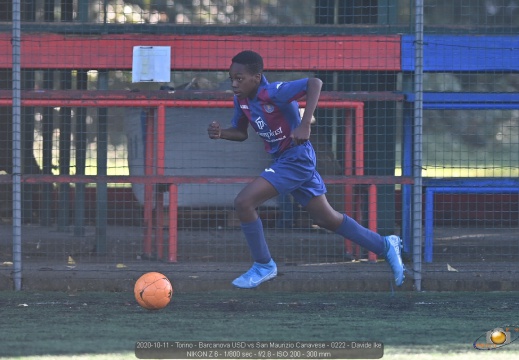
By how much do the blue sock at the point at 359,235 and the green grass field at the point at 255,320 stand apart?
1.31 feet

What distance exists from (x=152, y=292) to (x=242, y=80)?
1557 millimetres

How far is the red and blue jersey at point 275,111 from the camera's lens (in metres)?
6.83

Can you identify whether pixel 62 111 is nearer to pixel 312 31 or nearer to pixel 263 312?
pixel 312 31

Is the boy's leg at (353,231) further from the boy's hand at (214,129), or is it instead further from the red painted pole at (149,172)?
the red painted pole at (149,172)

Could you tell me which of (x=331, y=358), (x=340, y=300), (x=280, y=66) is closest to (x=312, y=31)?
(x=280, y=66)

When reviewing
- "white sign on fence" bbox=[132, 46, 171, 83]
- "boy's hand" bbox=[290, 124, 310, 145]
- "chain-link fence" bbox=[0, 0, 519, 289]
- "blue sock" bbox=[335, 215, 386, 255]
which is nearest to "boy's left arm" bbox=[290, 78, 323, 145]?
"boy's hand" bbox=[290, 124, 310, 145]

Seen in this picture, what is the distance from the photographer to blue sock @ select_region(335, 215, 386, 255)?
724cm

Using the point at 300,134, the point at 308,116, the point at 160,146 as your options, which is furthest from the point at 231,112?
the point at 300,134

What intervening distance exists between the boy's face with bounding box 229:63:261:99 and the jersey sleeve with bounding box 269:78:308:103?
0.13 metres

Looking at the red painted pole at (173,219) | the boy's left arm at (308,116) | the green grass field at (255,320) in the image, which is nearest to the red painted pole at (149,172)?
the red painted pole at (173,219)

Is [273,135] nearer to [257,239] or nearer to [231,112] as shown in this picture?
[257,239]

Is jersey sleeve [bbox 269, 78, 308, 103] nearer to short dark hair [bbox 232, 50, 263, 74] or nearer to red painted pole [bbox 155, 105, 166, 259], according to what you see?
short dark hair [bbox 232, 50, 263, 74]

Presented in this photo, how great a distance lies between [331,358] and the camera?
4719 mm

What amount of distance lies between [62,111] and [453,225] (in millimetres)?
4741
